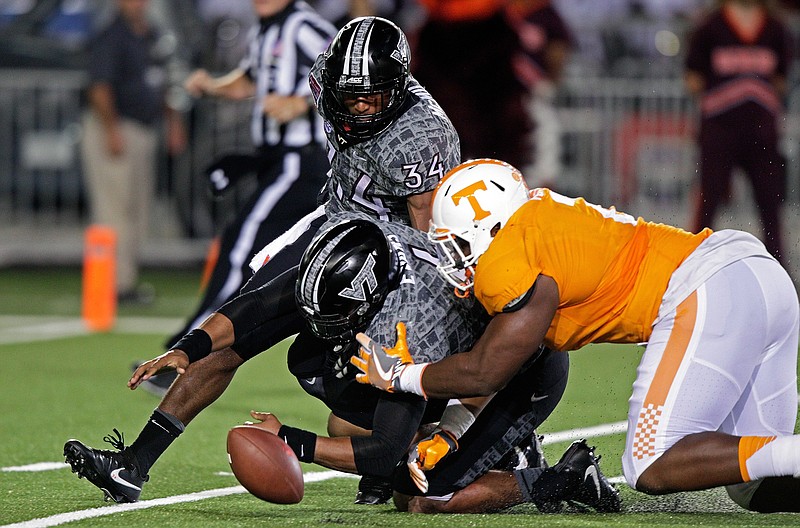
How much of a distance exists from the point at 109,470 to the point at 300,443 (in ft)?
2.44

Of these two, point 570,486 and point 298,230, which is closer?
point 570,486

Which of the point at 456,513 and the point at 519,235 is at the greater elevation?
the point at 519,235


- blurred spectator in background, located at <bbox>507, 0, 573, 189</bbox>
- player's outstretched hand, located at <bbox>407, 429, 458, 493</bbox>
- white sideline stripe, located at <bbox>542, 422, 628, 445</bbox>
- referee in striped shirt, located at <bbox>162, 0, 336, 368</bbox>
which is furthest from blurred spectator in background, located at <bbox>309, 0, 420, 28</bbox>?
player's outstretched hand, located at <bbox>407, 429, 458, 493</bbox>

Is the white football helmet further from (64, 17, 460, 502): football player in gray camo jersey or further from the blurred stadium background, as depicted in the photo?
the blurred stadium background

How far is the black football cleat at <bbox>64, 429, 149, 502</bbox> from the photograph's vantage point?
4.93 metres

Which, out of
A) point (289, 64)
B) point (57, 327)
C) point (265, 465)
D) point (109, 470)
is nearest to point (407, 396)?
point (265, 465)

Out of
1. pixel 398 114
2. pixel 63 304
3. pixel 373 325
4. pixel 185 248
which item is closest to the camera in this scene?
pixel 373 325

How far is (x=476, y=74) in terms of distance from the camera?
10469 mm

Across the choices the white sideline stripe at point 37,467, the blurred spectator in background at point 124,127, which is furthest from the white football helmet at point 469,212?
the blurred spectator in background at point 124,127

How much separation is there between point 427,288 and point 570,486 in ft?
2.65

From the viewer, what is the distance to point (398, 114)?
5418mm

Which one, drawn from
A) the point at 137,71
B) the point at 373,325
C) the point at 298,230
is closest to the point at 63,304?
the point at 137,71

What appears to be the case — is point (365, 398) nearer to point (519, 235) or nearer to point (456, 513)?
point (456, 513)

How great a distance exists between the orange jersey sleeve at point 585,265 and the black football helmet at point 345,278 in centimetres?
39
